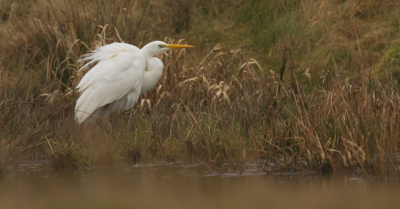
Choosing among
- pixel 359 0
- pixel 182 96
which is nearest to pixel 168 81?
pixel 182 96

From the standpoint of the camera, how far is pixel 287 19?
8.96m

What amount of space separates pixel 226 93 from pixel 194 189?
2461 millimetres

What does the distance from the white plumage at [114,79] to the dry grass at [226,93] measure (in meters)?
0.22

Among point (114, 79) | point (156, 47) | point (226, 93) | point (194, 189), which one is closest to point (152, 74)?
point (156, 47)

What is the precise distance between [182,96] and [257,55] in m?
2.93

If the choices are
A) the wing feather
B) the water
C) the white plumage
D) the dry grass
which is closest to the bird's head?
the white plumage

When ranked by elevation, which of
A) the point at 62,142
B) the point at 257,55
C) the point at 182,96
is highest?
the point at 257,55

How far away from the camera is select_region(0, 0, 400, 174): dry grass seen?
426 centimetres

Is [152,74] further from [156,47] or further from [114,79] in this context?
[114,79]

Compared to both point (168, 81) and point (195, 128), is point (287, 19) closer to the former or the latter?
point (168, 81)

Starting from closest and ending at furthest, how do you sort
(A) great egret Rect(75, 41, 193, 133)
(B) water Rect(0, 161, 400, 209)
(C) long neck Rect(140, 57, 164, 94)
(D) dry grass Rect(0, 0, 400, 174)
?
1. (B) water Rect(0, 161, 400, 209)
2. (D) dry grass Rect(0, 0, 400, 174)
3. (A) great egret Rect(75, 41, 193, 133)
4. (C) long neck Rect(140, 57, 164, 94)

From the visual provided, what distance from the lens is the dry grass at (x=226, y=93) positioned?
4258mm

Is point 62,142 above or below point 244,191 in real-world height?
above

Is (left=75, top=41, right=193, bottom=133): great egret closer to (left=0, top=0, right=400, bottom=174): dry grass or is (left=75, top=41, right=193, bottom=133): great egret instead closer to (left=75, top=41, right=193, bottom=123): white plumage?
→ (left=75, top=41, right=193, bottom=123): white plumage
